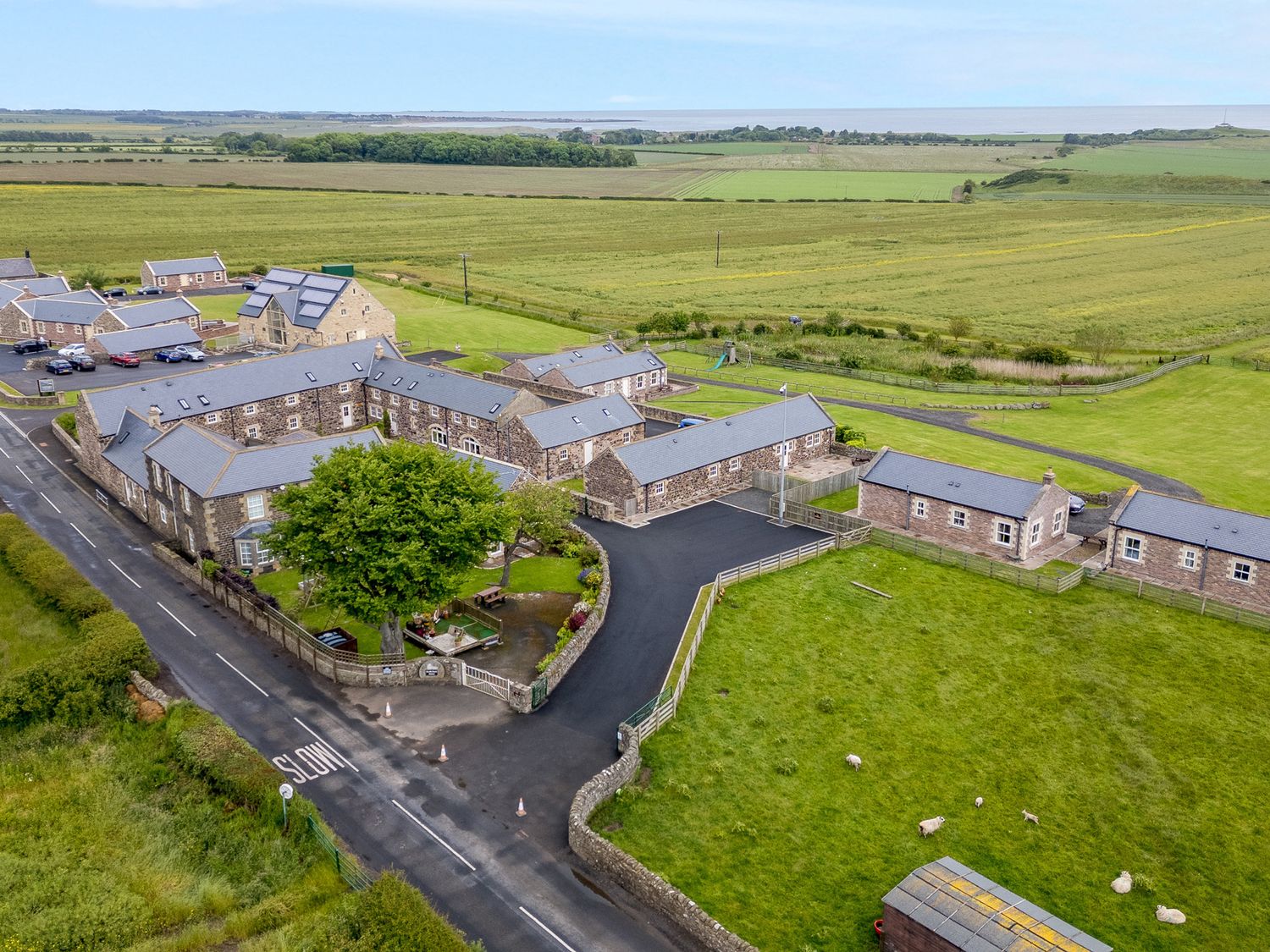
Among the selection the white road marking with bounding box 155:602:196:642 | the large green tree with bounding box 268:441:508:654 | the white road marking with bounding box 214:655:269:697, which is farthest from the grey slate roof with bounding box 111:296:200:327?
the large green tree with bounding box 268:441:508:654

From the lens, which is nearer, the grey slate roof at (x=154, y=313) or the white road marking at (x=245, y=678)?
the white road marking at (x=245, y=678)

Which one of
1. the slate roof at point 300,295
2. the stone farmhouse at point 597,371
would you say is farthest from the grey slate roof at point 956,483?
the slate roof at point 300,295

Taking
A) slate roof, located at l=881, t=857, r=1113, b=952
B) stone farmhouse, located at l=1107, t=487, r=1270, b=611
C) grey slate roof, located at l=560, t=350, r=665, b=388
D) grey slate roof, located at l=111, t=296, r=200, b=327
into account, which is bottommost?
slate roof, located at l=881, t=857, r=1113, b=952

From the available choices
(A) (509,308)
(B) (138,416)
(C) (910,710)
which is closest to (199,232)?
(A) (509,308)

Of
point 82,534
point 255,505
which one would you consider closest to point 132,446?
point 82,534

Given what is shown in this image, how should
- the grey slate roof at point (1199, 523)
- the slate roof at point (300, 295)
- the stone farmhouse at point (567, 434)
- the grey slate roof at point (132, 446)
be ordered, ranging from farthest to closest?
the slate roof at point (300, 295)
the stone farmhouse at point (567, 434)
the grey slate roof at point (132, 446)
the grey slate roof at point (1199, 523)

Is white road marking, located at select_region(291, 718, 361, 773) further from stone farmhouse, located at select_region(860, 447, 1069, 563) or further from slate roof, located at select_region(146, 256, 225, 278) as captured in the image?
slate roof, located at select_region(146, 256, 225, 278)

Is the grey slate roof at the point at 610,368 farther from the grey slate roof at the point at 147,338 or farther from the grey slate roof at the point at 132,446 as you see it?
the grey slate roof at the point at 147,338
